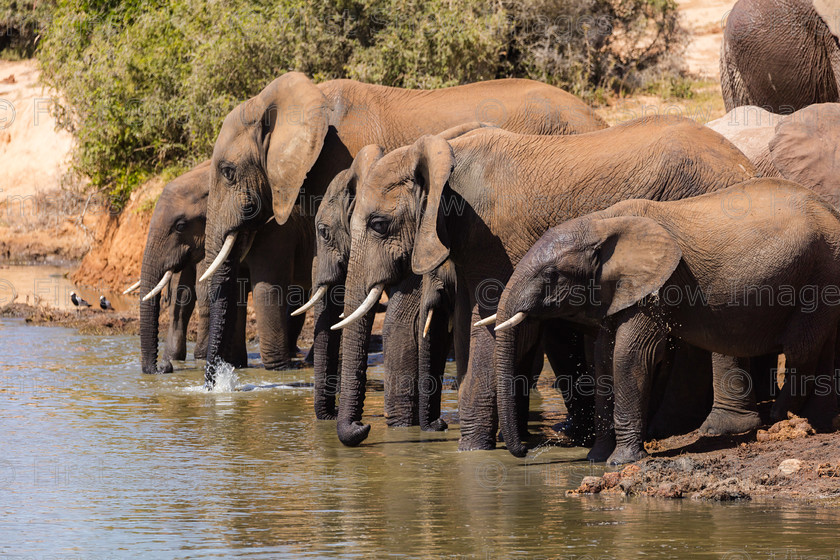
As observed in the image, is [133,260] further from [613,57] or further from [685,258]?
[685,258]

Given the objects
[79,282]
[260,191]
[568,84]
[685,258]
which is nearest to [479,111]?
[260,191]

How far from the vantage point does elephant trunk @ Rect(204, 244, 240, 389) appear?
12.3 meters

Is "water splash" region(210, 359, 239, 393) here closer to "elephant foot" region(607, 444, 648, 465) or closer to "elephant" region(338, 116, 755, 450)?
"elephant" region(338, 116, 755, 450)

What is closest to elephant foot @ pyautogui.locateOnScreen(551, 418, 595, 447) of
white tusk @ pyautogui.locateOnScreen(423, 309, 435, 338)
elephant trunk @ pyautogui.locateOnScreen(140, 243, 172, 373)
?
white tusk @ pyautogui.locateOnScreen(423, 309, 435, 338)

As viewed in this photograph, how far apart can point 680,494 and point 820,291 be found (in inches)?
69.2

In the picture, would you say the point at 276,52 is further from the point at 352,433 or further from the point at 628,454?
the point at 628,454

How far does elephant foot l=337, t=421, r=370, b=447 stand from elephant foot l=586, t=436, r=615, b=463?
1661 mm

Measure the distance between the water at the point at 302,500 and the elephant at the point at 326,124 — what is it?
72.2 inches

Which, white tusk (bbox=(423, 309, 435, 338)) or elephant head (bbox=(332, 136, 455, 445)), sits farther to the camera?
white tusk (bbox=(423, 309, 435, 338))

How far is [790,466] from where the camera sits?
25.5ft

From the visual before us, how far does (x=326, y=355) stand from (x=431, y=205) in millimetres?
2164

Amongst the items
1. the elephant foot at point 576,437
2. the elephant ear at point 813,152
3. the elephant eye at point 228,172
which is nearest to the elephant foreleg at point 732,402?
the elephant foot at point 576,437

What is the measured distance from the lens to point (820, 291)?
333 inches

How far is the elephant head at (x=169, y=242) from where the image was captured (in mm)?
13484
